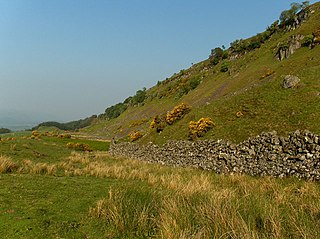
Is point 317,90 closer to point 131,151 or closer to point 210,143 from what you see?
point 210,143

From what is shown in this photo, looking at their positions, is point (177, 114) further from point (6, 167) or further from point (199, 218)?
point (199, 218)

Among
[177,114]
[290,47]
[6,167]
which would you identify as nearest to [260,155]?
[6,167]

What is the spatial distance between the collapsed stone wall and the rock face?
949 centimetres

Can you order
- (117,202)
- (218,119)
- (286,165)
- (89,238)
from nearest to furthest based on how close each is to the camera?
(89,238) < (117,202) < (286,165) < (218,119)

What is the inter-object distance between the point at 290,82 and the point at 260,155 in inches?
455

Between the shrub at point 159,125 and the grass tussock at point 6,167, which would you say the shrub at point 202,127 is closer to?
the shrub at point 159,125

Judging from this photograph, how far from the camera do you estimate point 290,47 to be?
62.6m

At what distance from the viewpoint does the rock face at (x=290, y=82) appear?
2472 centimetres

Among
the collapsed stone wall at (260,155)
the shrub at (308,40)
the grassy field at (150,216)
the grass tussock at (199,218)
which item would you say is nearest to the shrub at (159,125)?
the collapsed stone wall at (260,155)

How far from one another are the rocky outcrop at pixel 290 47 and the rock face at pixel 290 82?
42.6m

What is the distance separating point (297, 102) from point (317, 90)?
8.04 ft

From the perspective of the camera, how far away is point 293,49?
61.6 metres

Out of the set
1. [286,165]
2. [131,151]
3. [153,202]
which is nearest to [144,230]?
[153,202]

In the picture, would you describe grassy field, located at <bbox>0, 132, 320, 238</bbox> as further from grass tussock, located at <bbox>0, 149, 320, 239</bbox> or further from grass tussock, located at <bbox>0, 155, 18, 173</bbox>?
grass tussock, located at <bbox>0, 155, 18, 173</bbox>
